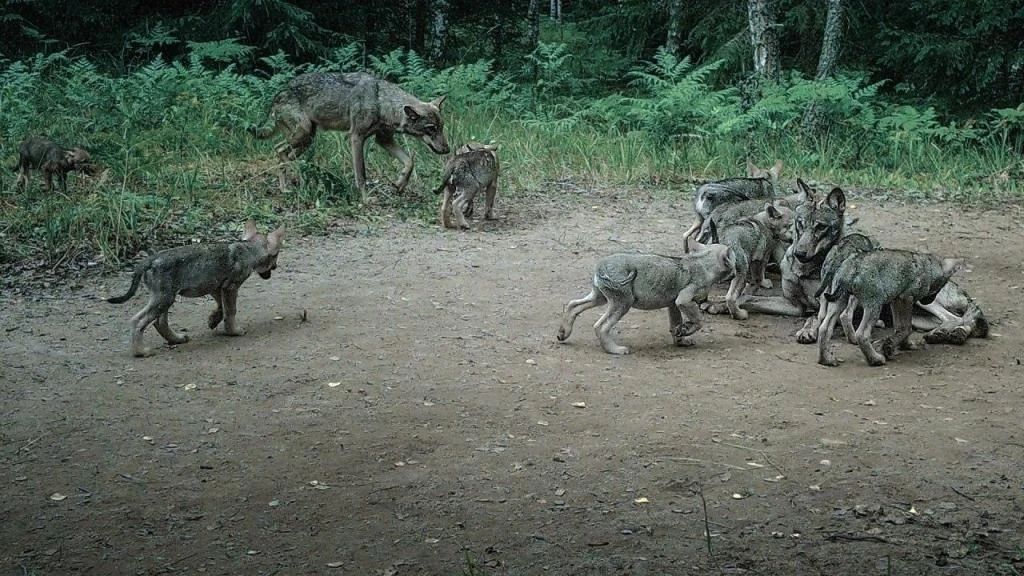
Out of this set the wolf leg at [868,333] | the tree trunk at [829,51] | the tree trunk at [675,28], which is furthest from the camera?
the tree trunk at [675,28]

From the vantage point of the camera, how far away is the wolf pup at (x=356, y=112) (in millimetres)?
13094

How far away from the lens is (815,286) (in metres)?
8.85

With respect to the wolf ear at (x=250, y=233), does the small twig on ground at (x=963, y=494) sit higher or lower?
lower

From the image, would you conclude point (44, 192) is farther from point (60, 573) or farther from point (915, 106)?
point (915, 106)

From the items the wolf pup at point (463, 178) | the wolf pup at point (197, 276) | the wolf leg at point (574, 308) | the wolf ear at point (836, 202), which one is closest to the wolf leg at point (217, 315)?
the wolf pup at point (197, 276)

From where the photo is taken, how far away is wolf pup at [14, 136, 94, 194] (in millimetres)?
11758

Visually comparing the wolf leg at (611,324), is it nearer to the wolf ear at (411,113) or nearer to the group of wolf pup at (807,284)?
the group of wolf pup at (807,284)

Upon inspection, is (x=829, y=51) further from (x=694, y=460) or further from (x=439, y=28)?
(x=694, y=460)

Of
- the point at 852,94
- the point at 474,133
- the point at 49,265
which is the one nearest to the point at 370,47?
the point at 474,133

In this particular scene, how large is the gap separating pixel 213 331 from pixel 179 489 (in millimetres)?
3016

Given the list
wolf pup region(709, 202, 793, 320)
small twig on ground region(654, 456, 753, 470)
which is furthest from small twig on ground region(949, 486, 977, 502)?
wolf pup region(709, 202, 793, 320)

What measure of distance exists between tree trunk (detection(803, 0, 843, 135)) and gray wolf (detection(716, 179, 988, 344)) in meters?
8.46

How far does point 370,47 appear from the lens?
22.2 metres

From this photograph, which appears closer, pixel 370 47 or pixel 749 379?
pixel 749 379
